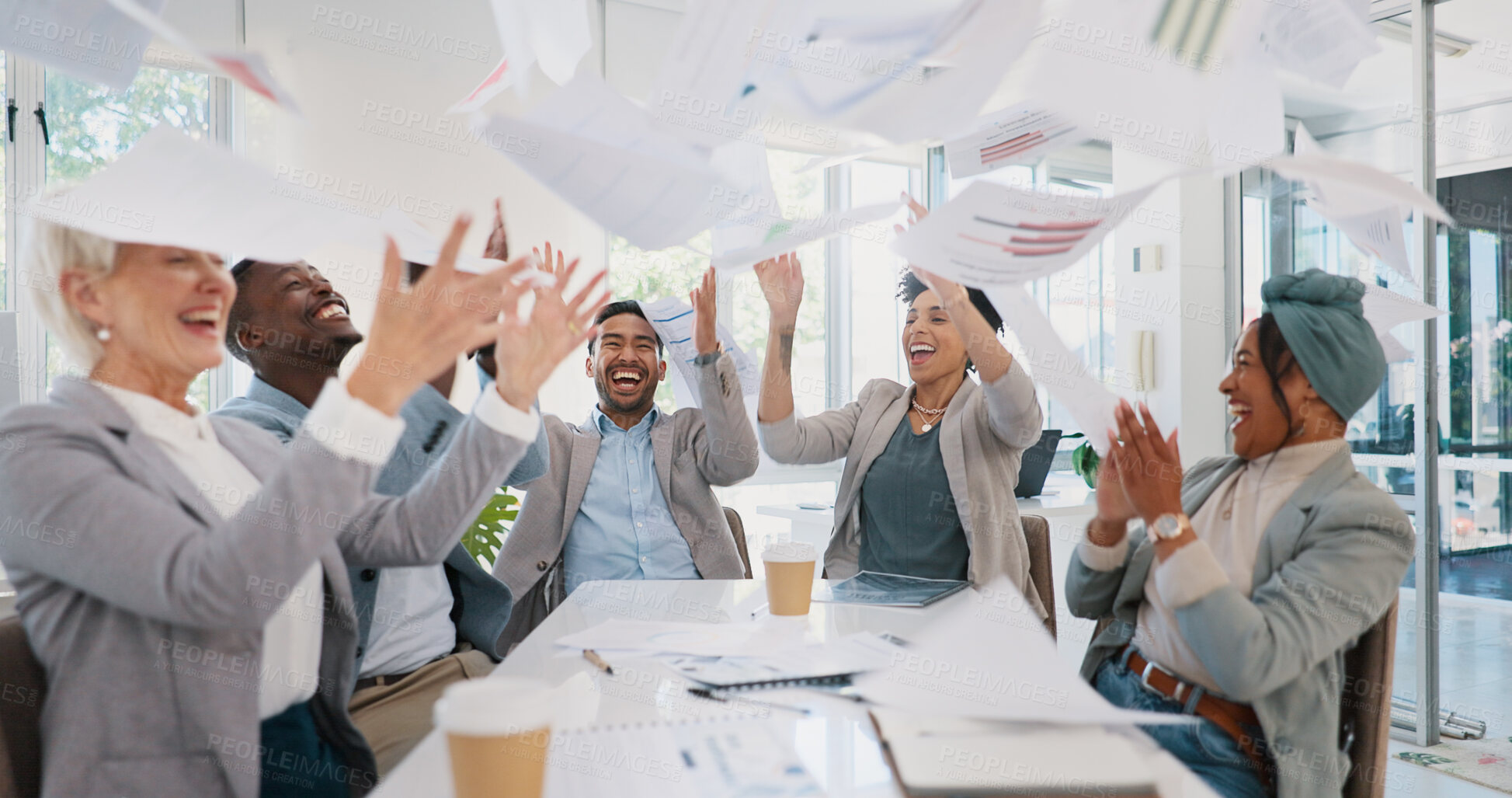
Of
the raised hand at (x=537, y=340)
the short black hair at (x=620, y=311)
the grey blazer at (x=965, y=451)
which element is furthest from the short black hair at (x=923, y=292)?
the raised hand at (x=537, y=340)

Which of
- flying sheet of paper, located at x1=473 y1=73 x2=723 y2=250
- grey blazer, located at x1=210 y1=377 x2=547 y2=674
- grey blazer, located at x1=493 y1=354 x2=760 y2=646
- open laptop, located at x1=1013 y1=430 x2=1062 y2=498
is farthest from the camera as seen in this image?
open laptop, located at x1=1013 y1=430 x2=1062 y2=498

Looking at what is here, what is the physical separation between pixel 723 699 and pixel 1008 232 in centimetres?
59

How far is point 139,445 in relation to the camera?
102cm

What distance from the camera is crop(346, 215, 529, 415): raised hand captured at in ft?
2.80

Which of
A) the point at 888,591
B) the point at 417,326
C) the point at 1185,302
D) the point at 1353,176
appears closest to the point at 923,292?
the point at 888,591

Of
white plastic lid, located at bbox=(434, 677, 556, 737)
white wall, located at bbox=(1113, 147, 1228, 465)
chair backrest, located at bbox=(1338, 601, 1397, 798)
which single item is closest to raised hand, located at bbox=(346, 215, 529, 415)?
white plastic lid, located at bbox=(434, 677, 556, 737)

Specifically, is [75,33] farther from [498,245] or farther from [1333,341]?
[1333,341]

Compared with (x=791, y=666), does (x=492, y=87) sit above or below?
above

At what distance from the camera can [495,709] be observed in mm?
701

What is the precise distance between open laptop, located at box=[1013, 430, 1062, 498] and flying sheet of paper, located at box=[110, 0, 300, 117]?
2999 millimetres

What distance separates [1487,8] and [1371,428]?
4.73 feet

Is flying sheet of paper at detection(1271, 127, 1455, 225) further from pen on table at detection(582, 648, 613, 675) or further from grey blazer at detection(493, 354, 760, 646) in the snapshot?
grey blazer at detection(493, 354, 760, 646)

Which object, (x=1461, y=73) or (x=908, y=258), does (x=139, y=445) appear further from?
(x=1461, y=73)

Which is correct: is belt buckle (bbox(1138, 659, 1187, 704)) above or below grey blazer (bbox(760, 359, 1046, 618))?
below
